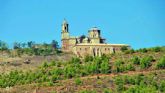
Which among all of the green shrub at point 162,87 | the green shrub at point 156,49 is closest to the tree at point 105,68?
the green shrub at point 156,49

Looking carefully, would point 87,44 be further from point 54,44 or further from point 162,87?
point 162,87

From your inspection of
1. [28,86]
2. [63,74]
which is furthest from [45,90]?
[63,74]

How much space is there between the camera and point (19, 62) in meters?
119

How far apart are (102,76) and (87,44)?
37.5 m

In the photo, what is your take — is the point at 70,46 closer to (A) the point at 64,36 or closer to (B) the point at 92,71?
(A) the point at 64,36

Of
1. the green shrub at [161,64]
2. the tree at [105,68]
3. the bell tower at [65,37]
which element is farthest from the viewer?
the bell tower at [65,37]

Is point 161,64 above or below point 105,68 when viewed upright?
above

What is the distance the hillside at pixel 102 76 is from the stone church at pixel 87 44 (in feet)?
75.3

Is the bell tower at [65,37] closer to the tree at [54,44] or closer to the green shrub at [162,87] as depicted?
the tree at [54,44]

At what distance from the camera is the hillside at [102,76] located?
244ft

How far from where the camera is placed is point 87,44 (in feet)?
395

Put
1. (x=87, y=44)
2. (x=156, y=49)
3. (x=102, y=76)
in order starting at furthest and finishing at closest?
1. (x=87, y=44)
2. (x=156, y=49)
3. (x=102, y=76)

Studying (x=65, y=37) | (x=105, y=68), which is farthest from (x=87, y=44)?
(x=105, y=68)

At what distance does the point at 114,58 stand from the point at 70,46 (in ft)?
110
